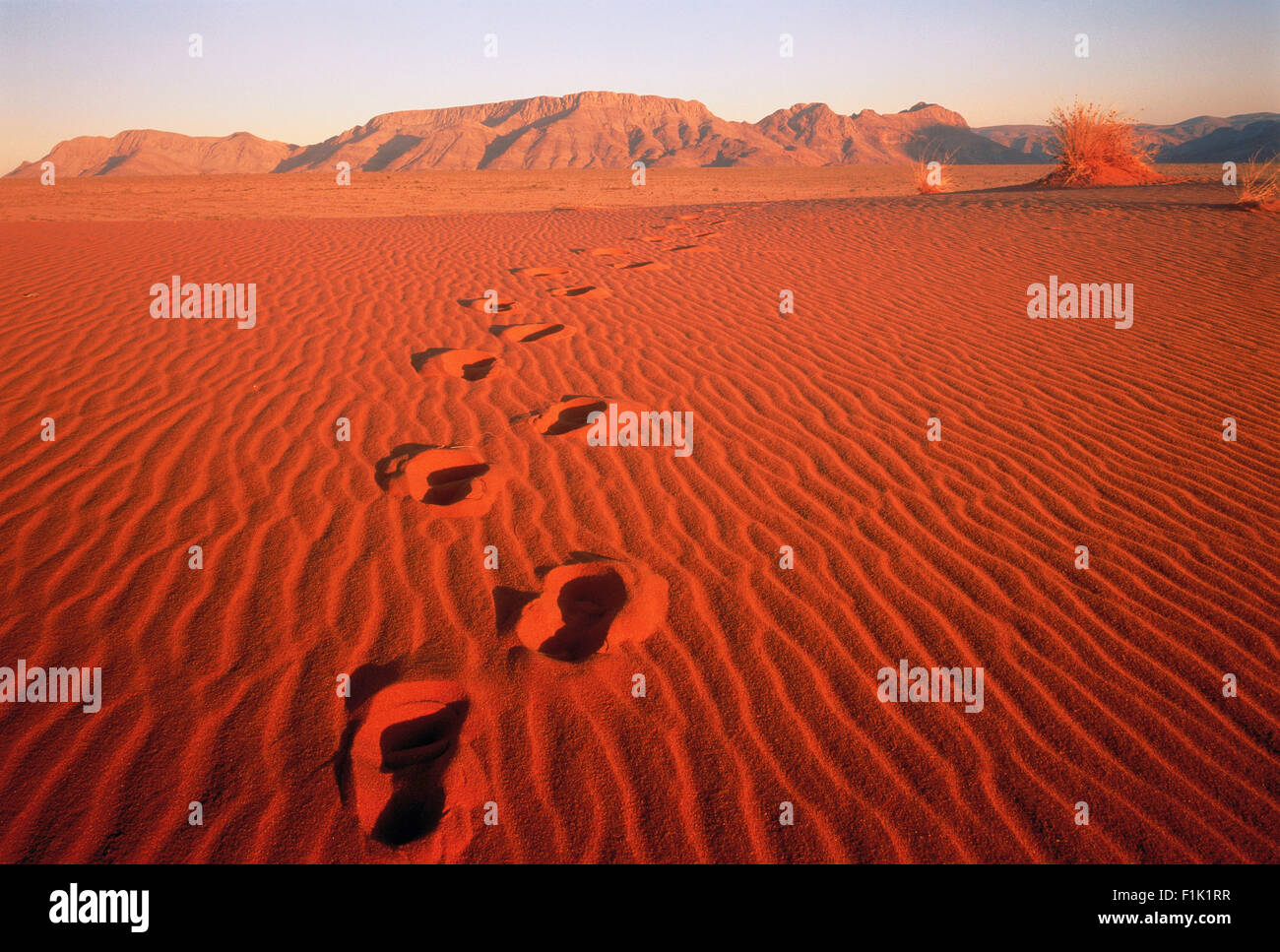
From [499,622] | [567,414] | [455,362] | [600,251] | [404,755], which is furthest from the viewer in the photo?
[600,251]

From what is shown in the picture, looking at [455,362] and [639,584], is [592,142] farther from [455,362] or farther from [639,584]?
[639,584]

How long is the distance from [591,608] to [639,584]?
252mm

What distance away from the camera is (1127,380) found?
503cm

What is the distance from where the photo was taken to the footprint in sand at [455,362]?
515cm

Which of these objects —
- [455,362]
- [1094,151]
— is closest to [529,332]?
[455,362]

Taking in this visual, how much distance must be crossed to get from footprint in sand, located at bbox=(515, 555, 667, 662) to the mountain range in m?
69.3

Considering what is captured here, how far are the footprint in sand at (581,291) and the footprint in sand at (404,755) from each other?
574 centimetres

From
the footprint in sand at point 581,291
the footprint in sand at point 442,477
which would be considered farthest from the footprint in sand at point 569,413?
the footprint in sand at point 581,291

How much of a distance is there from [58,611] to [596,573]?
7.61 feet

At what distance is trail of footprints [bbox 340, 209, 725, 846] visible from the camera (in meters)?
2.07

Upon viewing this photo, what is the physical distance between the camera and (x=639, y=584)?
2.93 meters

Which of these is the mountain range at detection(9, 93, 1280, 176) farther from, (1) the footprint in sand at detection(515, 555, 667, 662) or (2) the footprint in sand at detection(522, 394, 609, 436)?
(1) the footprint in sand at detection(515, 555, 667, 662)
